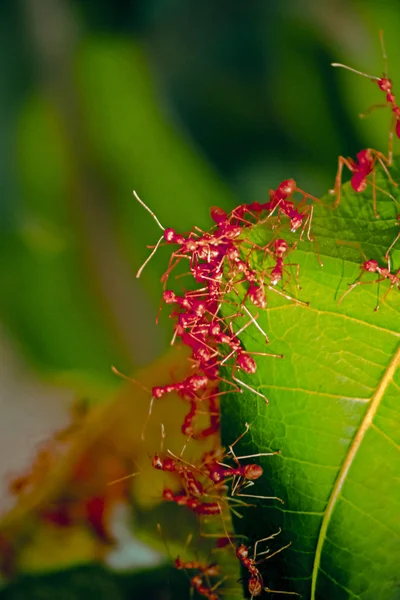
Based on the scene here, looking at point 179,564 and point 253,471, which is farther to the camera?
point 179,564

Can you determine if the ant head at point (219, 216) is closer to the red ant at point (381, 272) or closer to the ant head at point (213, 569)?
the red ant at point (381, 272)

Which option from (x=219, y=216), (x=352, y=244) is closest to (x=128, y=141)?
(x=219, y=216)

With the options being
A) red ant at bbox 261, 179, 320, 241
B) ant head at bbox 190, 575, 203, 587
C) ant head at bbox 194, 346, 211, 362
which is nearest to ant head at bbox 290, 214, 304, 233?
red ant at bbox 261, 179, 320, 241

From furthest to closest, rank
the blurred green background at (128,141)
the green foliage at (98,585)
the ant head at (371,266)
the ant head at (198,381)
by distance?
1. the blurred green background at (128,141)
2. the green foliage at (98,585)
3. the ant head at (198,381)
4. the ant head at (371,266)

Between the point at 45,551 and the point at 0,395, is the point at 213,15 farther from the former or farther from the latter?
the point at 45,551

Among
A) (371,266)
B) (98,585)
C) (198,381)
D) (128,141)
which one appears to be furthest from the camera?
(128,141)

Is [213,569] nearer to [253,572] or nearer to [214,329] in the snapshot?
[253,572]

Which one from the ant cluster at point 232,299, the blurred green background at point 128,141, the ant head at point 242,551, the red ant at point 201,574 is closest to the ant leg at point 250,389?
the ant cluster at point 232,299

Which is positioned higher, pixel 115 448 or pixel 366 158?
pixel 366 158
